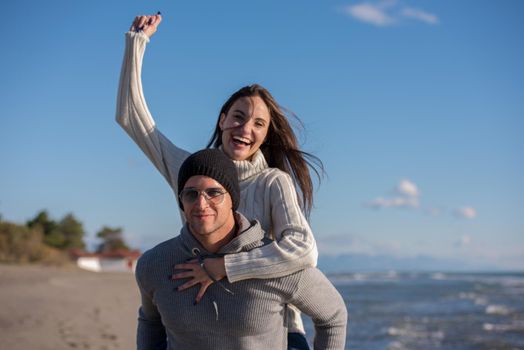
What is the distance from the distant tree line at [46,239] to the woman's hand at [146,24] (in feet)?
138

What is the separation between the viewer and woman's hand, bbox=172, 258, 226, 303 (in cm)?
271

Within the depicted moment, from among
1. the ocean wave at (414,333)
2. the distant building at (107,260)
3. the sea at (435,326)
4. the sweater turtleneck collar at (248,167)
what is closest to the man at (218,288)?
the sweater turtleneck collar at (248,167)

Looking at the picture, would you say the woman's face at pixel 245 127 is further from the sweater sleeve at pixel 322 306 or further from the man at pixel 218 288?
the sweater sleeve at pixel 322 306

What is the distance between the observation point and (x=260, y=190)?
343cm

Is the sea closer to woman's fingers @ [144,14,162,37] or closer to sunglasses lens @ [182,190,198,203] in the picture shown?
woman's fingers @ [144,14,162,37]

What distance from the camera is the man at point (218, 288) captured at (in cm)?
270

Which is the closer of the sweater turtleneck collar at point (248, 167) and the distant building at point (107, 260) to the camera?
the sweater turtleneck collar at point (248, 167)

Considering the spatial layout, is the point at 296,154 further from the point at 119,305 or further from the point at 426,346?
the point at 119,305

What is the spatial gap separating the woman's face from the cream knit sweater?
0.07m

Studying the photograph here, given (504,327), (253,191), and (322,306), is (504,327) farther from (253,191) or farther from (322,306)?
(322,306)

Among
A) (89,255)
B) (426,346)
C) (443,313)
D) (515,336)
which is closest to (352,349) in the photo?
(426,346)

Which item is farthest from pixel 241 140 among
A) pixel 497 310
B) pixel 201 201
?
pixel 497 310

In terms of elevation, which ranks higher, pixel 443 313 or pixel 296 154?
pixel 296 154

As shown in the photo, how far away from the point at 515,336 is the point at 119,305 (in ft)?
30.8
